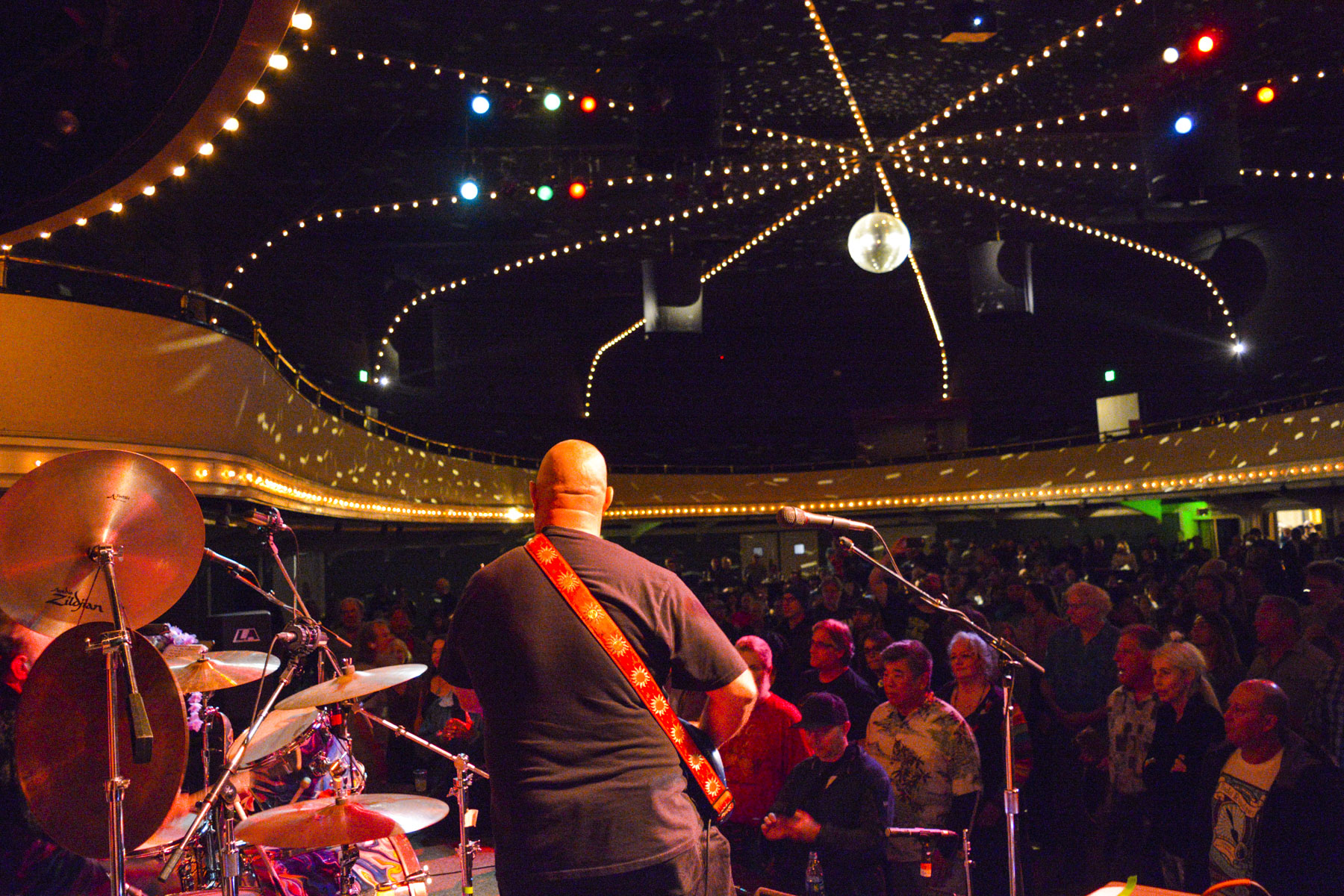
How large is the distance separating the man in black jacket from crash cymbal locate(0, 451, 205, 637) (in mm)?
3162

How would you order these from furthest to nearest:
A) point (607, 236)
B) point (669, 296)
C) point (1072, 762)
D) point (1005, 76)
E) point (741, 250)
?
1. point (741, 250)
2. point (607, 236)
3. point (669, 296)
4. point (1005, 76)
5. point (1072, 762)

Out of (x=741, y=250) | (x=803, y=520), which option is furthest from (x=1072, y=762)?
(x=741, y=250)

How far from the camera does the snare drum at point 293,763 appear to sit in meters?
3.46

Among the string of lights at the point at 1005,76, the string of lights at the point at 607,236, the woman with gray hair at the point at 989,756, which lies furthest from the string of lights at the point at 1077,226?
the woman with gray hair at the point at 989,756

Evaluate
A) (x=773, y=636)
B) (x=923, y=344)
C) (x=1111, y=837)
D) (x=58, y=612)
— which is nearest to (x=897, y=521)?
(x=923, y=344)

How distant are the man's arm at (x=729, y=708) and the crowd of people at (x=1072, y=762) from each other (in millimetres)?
1416

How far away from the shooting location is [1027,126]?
993 centimetres

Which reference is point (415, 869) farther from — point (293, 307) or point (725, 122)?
point (293, 307)

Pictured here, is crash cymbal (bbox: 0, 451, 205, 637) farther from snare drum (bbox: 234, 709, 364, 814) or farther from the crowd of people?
the crowd of people

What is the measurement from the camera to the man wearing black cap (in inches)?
126

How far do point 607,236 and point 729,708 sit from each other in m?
12.5

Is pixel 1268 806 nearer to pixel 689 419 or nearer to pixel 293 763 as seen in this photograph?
pixel 293 763

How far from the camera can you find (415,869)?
3906 mm

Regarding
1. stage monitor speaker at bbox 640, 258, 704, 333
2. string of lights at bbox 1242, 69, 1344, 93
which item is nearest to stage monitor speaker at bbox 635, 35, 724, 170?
stage monitor speaker at bbox 640, 258, 704, 333
